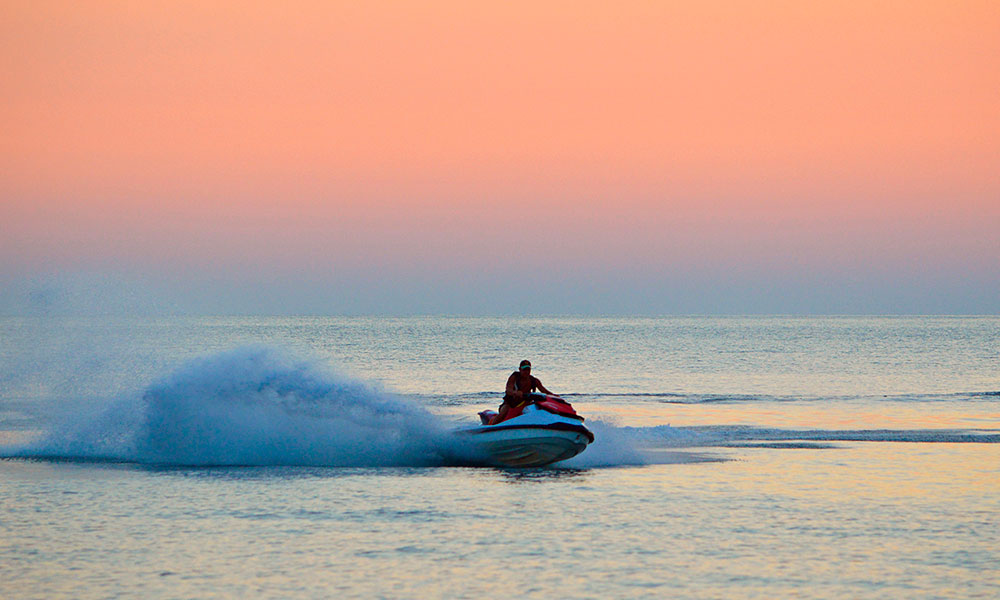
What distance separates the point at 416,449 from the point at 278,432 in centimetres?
290

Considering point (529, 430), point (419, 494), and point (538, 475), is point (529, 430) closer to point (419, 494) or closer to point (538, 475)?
point (538, 475)

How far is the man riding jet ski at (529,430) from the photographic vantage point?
2173 centimetres

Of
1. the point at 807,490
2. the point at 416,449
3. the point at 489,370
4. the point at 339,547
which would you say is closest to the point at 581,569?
the point at 339,547

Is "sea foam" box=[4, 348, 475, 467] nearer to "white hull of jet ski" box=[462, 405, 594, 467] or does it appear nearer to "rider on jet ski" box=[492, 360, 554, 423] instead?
"white hull of jet ski" box=[462, 405, 594, 467]

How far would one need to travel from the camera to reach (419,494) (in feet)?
62.4

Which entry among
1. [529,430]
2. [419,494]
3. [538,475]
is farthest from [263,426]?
[538,475]

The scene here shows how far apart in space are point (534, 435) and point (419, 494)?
3.49 m

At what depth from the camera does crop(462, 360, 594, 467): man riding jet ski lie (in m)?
21.7

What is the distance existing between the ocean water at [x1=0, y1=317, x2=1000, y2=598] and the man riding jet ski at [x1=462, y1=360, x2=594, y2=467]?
395 mm

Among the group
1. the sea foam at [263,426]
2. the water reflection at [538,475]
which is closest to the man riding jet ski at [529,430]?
the water reflection at [538,475]

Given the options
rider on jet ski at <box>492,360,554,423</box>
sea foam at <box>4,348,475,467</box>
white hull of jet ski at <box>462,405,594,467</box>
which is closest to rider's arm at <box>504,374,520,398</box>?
rider on jet ski at <box>492,360,554,423</box>

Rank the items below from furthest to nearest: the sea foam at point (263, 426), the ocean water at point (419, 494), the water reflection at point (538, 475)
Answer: the sea foam at point (263, 426) < the water reflection at point (538, 475) < the ocean water at point (419, 494)

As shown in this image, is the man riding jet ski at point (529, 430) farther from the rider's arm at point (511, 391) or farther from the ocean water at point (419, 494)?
the ocean water at point (419, 494)

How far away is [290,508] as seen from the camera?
690 inches
